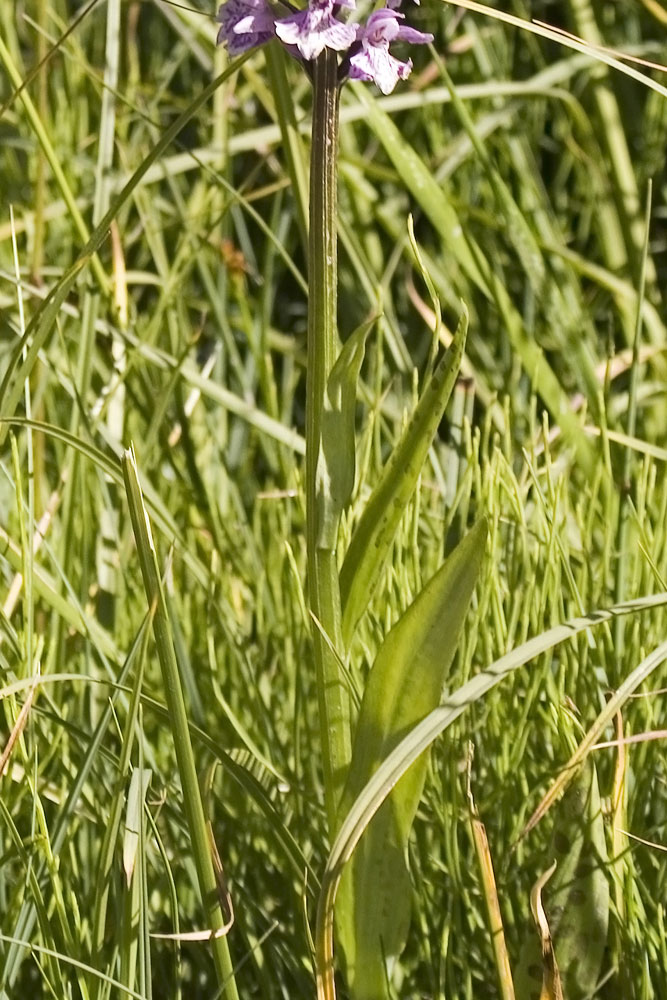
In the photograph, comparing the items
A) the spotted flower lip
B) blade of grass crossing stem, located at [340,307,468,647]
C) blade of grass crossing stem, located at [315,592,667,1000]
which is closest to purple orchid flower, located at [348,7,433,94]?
the spotted flower lip

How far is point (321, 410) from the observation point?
566mm

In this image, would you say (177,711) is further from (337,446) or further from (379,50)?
Result: (379,50)

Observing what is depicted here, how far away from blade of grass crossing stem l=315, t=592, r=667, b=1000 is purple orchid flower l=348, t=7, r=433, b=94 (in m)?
0.28

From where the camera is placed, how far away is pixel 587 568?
0.78 metres

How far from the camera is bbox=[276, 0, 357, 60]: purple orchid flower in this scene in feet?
1.64

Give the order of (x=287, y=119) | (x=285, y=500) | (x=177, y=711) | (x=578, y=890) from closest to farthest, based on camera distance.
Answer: (x=177, y=711)
(x=578, y=890)
(x=287, y=119)
(x=285, y=500)

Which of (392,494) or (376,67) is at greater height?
(376,67)

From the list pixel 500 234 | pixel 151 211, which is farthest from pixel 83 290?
pixel 500 234

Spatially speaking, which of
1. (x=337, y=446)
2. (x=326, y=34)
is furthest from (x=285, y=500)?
(x=326, y=34)

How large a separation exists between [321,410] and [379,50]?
178 mm

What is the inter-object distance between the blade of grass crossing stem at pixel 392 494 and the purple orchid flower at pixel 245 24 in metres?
0.17

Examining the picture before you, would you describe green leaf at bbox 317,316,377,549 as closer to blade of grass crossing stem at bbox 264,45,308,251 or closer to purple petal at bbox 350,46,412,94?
purple petal at bbox 350,46,412,94

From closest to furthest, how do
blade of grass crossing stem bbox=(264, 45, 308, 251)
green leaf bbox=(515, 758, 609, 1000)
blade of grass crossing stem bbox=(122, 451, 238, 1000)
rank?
blade of grass crossing stem bbox=(122, 451, 238, 1000) → green leaf bbox=(515, 758, 609, 1000) → blade of grass crossing stem bbox=(264, 45, 308, 251)

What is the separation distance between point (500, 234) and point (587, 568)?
0.72 meters
